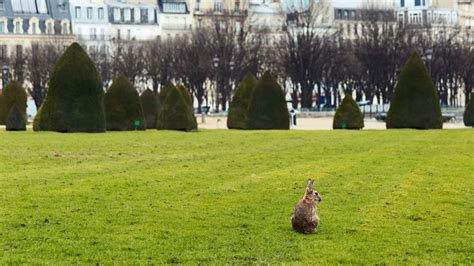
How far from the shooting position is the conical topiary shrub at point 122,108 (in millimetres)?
41594

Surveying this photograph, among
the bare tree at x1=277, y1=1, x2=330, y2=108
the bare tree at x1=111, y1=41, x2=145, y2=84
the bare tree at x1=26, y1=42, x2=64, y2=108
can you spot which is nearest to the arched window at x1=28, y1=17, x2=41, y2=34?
the bare tree at x1=26, y1=42, x2=64, y2=108

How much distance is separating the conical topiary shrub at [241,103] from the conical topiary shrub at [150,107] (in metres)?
3.57

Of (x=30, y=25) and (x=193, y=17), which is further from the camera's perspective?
(x=193, y=17)

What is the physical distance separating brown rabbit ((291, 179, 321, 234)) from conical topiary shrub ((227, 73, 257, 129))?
1392 inches

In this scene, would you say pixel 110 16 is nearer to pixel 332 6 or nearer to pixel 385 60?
pixel 332 6

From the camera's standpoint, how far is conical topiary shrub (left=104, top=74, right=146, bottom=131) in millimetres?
41594

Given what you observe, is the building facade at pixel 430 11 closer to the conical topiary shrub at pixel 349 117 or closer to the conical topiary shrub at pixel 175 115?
the conical topiary shrub at pixel 349 117

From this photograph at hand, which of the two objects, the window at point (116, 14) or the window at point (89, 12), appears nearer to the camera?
the window at point (89, 12)

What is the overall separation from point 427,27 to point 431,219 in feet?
309

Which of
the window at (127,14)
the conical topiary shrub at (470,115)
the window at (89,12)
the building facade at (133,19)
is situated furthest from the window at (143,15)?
the conical topiary shrub at (470,115)

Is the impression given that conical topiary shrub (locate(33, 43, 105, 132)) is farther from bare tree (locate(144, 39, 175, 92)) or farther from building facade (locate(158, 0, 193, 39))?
building facade (locate(158, 0, 193, 39))

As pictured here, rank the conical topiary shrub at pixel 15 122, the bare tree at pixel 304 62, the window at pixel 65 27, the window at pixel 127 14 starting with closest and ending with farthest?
1. the conical topiary shrub at pixel 15 122
2. the bare tree at pixel 304 62
3. the window at pixel 65 27
4. the window at pixel 127 14

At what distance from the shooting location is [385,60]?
88.2 metres

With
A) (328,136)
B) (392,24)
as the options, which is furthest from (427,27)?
(328,136)
